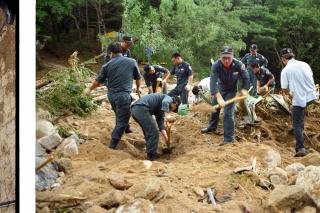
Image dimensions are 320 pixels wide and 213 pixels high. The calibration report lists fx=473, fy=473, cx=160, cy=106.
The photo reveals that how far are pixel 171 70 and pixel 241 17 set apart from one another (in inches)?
35.0

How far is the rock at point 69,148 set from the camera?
9.68 ft

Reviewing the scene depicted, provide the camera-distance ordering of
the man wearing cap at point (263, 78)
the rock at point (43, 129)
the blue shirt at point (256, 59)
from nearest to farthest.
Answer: the rock at point (43, 129)
the man wearing cap at point (263, 78)
the blue shirt at point (256, 59)

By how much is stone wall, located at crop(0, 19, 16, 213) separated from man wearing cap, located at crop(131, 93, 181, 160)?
5.79 ft

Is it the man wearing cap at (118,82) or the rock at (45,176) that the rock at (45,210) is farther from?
the man wearing cap at (118,82)

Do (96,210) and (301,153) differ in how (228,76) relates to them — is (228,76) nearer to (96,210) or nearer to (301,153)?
(301,153)

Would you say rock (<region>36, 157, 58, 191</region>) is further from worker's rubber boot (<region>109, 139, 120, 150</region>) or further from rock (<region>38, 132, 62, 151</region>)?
worker's rubber boot (<region>109, 139, 120, 150</region>)

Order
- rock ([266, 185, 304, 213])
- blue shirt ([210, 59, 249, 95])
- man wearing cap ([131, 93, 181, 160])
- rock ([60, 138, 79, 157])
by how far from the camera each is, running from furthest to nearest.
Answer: blue shirt ([210, 59, 249, 95]) → man wearing cap ([131, 93, 181, 160]) → rock ([60, 138, 79, 157]) → rock ([266, 185, 304, 213])

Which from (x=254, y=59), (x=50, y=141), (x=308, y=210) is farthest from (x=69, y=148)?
(x=254, y=59)

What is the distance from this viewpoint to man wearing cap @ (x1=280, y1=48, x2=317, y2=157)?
3500mm

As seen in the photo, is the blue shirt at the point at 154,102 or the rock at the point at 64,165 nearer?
the rock at the point at 64,165

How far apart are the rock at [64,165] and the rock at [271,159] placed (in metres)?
1.20

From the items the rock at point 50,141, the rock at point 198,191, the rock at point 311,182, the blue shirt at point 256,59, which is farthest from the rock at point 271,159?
the blue shirt at point 256,59

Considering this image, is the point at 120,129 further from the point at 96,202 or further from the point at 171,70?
the point at 171,70

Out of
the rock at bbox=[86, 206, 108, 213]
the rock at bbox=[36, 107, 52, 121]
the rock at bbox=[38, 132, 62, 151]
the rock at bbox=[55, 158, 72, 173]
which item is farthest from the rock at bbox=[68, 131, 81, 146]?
the rock at bbox=[86, 206, 108, 213]
